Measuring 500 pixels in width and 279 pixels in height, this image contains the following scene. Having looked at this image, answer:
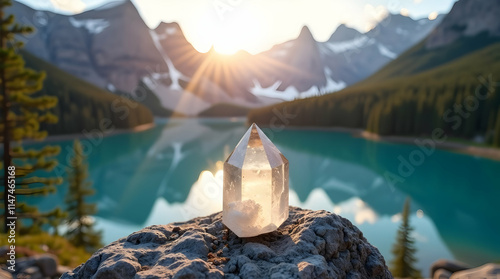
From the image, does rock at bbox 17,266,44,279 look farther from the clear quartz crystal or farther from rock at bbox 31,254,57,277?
the clear quartz crystal

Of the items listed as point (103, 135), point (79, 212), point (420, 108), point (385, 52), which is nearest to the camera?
point (79, 212)

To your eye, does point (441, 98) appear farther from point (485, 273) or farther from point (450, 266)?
point (485, 273)

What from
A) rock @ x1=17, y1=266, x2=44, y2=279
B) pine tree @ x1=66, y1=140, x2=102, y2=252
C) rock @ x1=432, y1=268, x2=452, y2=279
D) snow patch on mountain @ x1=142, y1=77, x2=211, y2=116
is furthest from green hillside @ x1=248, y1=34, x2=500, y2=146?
snow patch on mountain @ x1=142, y1=77, x2=211, y2=116

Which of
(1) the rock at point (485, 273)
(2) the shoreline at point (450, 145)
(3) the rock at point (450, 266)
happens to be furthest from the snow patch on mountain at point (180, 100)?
(1) the rock at point (485, 273)

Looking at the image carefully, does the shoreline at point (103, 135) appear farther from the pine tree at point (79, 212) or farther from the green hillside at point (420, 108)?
the pine tree at point (79, 212)

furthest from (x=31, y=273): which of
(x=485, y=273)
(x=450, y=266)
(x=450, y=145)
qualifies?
(x=450, y=145)

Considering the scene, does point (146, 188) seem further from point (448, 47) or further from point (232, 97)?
point (448, 47)
